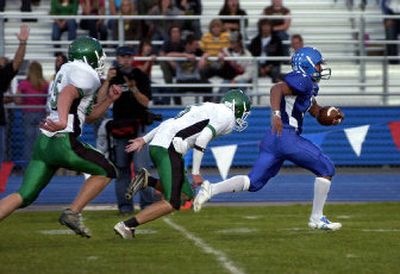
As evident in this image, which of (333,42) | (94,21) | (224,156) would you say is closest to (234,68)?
(333,42)

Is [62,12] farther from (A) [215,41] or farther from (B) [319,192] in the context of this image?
(B) [319,192]

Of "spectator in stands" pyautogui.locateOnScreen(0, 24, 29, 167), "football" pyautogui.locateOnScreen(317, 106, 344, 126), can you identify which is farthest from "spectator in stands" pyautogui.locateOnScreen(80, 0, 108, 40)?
"football" pyautogui.locateOnScreen(317, 106, 344, 126)

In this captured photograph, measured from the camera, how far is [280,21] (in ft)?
61.3

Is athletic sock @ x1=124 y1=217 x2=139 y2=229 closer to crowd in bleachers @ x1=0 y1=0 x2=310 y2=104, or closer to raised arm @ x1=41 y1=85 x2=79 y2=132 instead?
raised arm @ x1=41 y1=85 x2=79 y2=132

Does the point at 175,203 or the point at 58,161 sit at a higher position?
the point at 58,161

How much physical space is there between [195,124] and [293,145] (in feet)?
2.95

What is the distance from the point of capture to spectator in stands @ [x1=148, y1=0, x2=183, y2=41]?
17.9 m

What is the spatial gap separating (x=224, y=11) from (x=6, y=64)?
4.53m

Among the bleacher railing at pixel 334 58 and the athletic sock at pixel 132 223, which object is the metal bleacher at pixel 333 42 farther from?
the athletic sock at pixel 132 223

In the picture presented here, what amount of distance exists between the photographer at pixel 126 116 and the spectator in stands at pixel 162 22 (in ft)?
17.1

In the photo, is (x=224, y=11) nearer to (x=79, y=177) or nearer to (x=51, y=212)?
(x=79, y=177)

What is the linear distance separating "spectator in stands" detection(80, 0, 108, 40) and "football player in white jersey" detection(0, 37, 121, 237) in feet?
27.9

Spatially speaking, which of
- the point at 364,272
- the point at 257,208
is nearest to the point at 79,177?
the point at 257,208

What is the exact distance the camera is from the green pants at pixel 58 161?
9.30m
